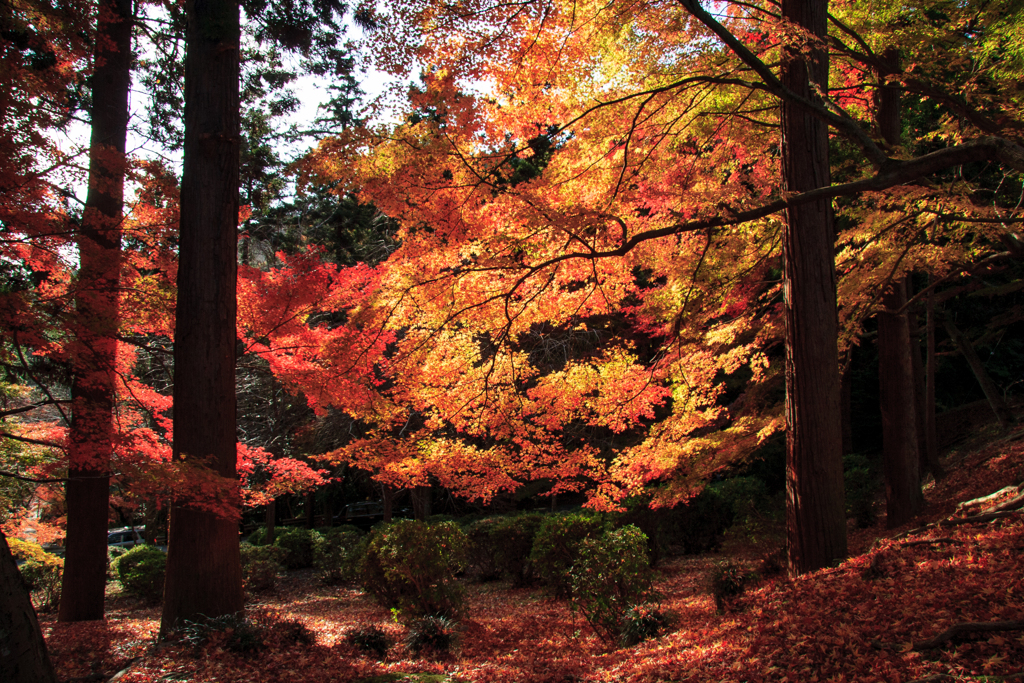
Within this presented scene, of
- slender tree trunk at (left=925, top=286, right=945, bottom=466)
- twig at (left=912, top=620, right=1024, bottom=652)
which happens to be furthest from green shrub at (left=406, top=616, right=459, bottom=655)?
slender tree trunk at (left=925, top=286, right=945, bottom=466)

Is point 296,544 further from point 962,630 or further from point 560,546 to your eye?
point 962,630

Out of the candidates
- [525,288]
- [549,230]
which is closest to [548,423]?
[525,288]

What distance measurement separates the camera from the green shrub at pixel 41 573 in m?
11.1

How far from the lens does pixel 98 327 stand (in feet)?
23.1

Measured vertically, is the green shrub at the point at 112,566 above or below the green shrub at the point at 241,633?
below

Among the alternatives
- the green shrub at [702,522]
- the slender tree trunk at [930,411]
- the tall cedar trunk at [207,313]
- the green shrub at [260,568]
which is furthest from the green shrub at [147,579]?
the slender tree trunk at [930,411]

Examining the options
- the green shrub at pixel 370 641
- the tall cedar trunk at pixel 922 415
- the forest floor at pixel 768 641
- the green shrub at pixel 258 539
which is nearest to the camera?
the forest floor at pixel 768 641

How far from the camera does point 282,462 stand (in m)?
9.95

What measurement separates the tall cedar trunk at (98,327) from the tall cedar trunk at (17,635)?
10.5 ft

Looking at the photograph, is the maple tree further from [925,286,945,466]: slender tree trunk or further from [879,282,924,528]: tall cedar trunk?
[925,286,945,466]: slender tree trunk

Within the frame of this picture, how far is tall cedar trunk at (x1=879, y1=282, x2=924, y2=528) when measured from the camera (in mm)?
8391

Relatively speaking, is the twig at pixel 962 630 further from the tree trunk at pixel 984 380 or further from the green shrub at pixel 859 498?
the tree trunk at pixel 984 380

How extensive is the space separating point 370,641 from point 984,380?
1305 cm

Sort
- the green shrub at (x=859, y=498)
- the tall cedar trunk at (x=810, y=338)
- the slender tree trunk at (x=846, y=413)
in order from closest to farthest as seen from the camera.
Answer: the tall cedar trunk at (x=810, y=338) < the green shrub at (x=859, y=498) < the slender tree trunk at (x=846, y=413)
